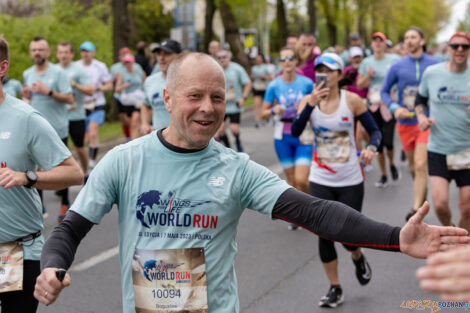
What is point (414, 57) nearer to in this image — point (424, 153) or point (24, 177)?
point (424, 153)

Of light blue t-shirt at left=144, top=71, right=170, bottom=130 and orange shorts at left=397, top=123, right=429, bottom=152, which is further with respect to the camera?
orange shorts at left=397, top=123, right=429, bottom=152

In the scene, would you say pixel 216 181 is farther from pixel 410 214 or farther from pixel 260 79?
pixel 260 79

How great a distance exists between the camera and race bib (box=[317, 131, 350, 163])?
5.91 meters

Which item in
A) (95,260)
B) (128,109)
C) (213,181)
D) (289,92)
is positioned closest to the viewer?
A: (213,181)

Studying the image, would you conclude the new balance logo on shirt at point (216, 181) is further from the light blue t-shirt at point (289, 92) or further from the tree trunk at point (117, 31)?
the tree trunk at point (117, 31)

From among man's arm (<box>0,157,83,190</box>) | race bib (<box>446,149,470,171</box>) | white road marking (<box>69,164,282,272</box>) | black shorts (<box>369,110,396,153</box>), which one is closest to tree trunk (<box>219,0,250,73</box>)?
black shorts (<box>369,110,396,153</box>)

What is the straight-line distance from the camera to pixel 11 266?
348cm

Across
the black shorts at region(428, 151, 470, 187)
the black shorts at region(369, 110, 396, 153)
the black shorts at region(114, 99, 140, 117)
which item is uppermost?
Result: the black shorts at region(428, 151, 470, 187)

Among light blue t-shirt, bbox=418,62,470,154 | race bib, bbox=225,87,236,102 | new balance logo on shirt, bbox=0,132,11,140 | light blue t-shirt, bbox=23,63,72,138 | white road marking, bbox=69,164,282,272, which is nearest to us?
new balance logo on shirt, bbox=0,132,11,140

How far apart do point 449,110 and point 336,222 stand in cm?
428

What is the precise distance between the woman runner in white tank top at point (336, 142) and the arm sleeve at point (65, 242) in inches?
132

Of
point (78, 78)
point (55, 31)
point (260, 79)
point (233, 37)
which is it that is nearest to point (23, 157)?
point (78, 78)

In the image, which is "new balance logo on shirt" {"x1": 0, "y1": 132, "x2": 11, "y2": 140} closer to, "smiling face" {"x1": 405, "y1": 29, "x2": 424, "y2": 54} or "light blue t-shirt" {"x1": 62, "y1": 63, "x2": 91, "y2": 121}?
"smiling face" {"x1": 405, "y1": 29, "x2": 424, "y2": 54}

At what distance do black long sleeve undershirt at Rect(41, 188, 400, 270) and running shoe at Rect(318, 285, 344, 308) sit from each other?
285 centimetres
